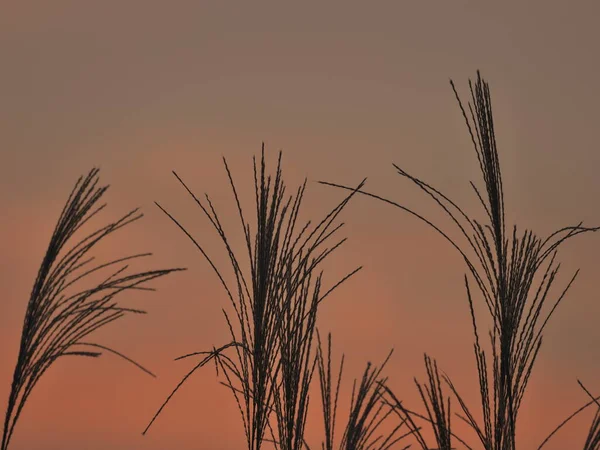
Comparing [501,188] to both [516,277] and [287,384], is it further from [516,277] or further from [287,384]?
[287,384]

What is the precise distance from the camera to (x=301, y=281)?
3.11 metres

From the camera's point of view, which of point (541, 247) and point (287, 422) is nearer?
point (541, 247)

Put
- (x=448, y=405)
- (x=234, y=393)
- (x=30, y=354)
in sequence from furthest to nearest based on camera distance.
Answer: (x=234, y=393), (x=448, y=405), (x=30, y=354)

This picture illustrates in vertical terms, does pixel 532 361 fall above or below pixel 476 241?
below

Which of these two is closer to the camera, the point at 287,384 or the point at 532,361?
the point at 532,361

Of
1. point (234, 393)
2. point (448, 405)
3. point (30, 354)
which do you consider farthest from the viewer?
point (234, 393)

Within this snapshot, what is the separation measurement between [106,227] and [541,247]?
1391mm

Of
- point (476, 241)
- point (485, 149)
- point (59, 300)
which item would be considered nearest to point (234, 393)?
point (59, 300)

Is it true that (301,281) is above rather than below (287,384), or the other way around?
above

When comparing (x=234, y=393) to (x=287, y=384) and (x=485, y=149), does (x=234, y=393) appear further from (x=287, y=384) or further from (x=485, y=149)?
(x=485, y=149)

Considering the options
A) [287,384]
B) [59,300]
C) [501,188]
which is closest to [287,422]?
[287,384]

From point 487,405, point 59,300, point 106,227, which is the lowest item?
point 487,405

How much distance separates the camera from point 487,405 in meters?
2.88

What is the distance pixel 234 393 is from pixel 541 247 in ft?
3.79
